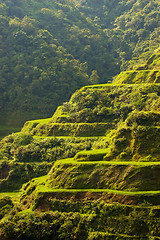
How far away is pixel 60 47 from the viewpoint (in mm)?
76062

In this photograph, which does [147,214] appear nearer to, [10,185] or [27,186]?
[27,186]

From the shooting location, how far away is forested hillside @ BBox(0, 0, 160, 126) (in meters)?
62.7

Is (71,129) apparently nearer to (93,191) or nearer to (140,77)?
(140,77)

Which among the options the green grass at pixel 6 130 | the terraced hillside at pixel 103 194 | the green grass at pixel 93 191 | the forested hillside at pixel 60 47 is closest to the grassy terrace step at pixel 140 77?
the terraced hillside at pixel 103 194

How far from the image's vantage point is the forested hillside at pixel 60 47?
206ft

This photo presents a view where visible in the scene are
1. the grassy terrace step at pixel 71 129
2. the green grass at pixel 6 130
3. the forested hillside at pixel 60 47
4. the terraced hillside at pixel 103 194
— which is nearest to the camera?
the terraced hillside at pixel 103 194

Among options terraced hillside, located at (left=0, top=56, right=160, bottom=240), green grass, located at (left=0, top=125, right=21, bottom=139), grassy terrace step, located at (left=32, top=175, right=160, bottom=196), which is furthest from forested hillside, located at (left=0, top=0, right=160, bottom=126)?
grassy terrace step, located at (left=32, top=175, right=160, bottom=196)

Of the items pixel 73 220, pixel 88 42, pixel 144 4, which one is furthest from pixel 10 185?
pixel 144 4

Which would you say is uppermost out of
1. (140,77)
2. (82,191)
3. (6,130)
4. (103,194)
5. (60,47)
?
(60,47)

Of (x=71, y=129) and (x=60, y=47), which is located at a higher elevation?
(x=60, y=47)

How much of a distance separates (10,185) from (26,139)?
6877 mm

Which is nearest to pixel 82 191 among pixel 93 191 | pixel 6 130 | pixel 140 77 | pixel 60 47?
pixel 93 191

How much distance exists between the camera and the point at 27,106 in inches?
2349

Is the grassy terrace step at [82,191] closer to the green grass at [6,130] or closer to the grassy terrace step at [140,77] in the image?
the grassy terrace step at [140,77]
